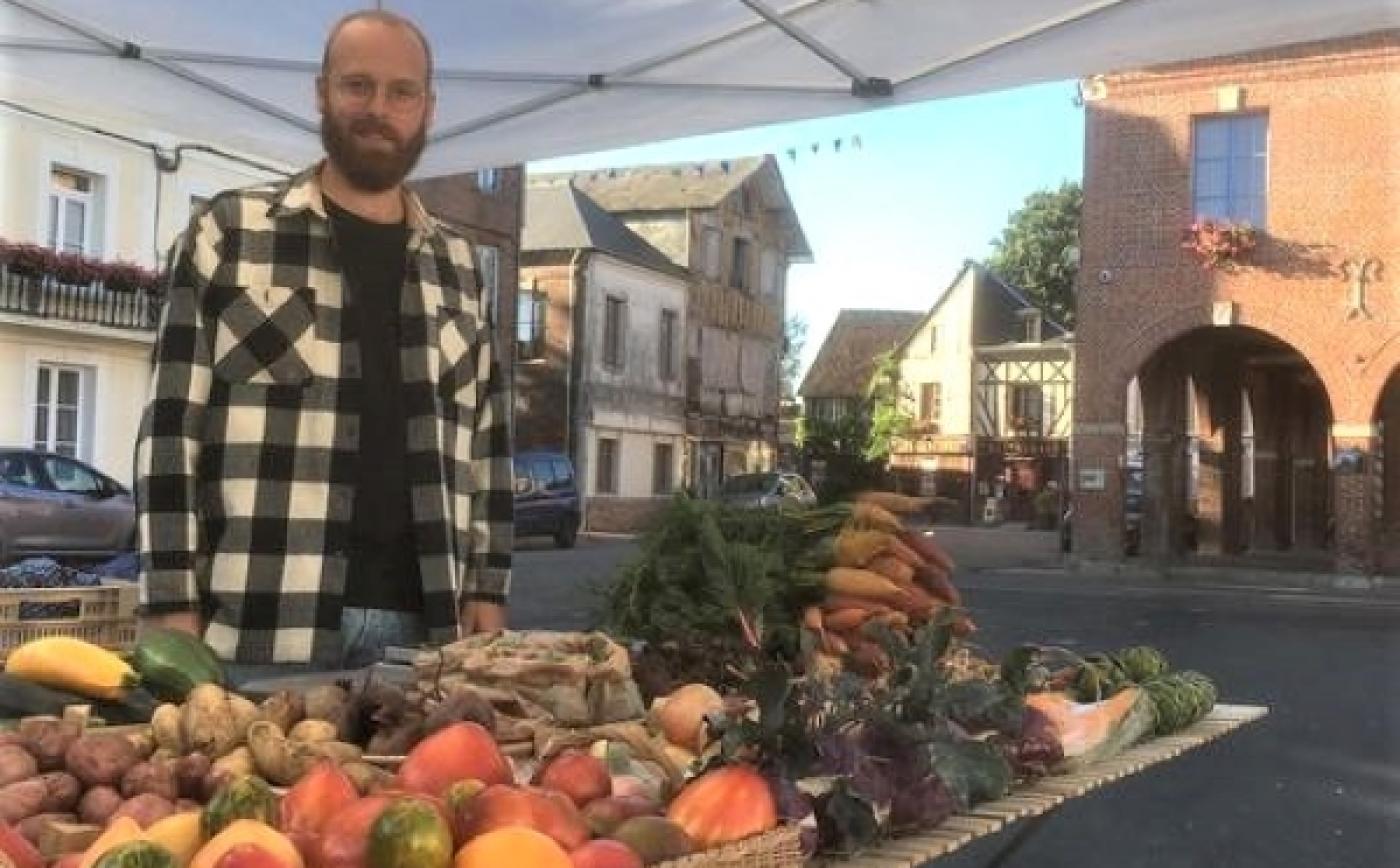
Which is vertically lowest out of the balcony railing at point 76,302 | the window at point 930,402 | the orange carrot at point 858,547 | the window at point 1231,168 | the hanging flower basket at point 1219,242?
the orange carrot at point 858,547

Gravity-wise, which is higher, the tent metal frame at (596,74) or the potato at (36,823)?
the tent metal frame at (596,74)

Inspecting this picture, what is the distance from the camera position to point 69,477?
1741cm

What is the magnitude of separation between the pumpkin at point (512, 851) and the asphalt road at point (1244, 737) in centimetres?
231

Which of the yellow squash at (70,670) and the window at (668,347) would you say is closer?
the yellow squash at (70,670)

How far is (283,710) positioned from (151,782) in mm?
325

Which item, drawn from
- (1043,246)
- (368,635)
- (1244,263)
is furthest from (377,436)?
(1043,246)

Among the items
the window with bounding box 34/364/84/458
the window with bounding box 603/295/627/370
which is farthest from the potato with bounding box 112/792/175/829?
the window with bounding box 603/295/627/370

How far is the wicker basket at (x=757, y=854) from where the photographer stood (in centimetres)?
162

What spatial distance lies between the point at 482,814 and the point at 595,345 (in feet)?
119

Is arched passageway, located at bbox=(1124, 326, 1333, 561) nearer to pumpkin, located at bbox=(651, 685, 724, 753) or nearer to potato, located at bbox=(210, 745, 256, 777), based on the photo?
pumpkin, located at bbox=(651, 685, 724, 753)

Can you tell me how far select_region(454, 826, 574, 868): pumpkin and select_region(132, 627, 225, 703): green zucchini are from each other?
3.42 feet

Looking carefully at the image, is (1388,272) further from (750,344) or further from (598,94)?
(750,344)

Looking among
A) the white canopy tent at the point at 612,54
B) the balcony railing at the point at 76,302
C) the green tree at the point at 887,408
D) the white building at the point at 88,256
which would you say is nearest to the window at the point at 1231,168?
the white building at the point at 88,256

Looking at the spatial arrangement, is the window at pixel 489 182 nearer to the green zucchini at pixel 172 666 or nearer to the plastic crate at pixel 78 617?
the plastic crate at pixel 78 617
